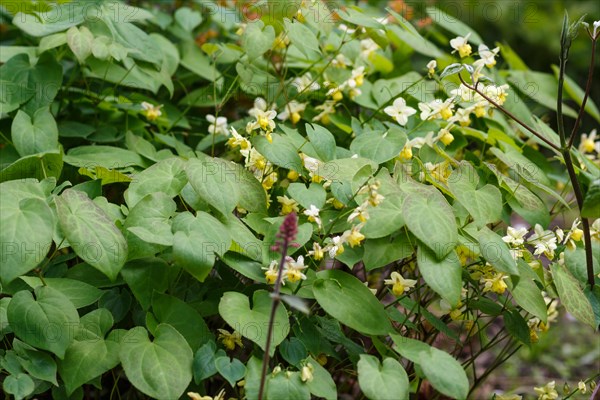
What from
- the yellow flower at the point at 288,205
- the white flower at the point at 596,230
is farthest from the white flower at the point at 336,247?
the white flower at the point at 596,230

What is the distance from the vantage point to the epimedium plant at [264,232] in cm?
150

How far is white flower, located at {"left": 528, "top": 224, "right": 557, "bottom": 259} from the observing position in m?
1.72

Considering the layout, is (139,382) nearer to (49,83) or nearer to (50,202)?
(50,202)

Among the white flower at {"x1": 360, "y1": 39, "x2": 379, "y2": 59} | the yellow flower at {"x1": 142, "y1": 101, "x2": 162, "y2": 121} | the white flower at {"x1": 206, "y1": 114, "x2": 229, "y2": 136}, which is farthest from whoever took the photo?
the white flower at {"x1": 360, "y1": 39, "x2": 379, "y2": 59}

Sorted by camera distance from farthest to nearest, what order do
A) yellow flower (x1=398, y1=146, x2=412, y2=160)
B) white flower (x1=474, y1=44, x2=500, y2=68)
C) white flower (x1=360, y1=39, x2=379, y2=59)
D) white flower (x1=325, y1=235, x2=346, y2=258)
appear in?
white flower (x1=360, y1=39, x2=379, y2=59) < white flower (x1=474, y1=44, x2=500, y2=68) < yellow flower (x1=398, y1=146, x2=412, y2=160) < white flower (x1=325, y1=235, x2=346, y2=258)

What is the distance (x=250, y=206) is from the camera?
1763 millimetres

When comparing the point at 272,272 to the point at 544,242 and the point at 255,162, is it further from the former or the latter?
the point at 544,242

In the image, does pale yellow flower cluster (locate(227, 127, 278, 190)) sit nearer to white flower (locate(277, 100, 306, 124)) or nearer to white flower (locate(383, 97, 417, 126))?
white flower (locate(277, 100, 306, 124))

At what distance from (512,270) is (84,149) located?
1370 millimetres

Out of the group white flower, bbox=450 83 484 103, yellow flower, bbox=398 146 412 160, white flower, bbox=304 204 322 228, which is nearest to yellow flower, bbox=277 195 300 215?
white flower, bbox=304 204 322 228

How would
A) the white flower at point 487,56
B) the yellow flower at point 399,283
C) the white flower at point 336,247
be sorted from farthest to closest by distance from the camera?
the white flower at point 487,56 → the yellow flower at point 399,283 → the white flower at point 336,247

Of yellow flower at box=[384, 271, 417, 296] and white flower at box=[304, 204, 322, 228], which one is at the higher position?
white flower at box=[304, 204, 322, 228]

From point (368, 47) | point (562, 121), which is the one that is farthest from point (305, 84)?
point (562, 121)

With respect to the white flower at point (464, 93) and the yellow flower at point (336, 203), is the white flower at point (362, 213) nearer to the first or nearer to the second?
the yellow flower at point (336, 203)
